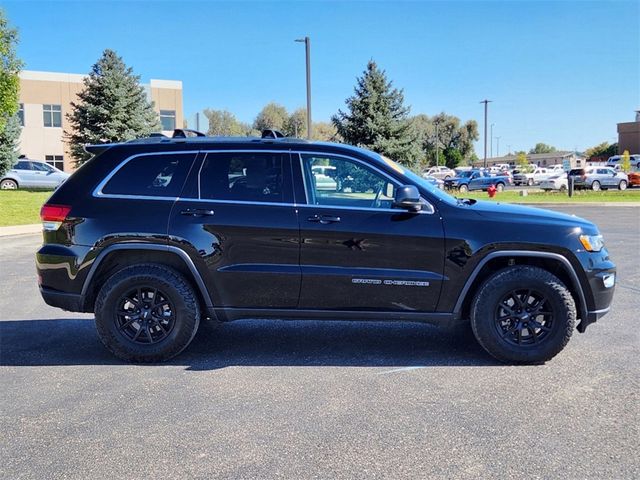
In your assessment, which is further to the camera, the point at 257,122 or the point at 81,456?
the point at 257,122

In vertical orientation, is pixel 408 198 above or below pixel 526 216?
above

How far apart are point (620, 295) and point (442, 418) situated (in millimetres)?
4838

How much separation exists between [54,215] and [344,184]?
252 centimetres

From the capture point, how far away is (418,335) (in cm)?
590

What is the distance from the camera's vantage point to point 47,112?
170ft

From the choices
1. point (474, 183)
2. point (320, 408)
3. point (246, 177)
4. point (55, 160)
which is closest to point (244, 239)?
point (246, 177)

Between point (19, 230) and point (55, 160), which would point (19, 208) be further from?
point (55, 160)

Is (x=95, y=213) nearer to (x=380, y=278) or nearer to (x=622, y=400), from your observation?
(x=380, y=278)

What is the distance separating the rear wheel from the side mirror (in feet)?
103

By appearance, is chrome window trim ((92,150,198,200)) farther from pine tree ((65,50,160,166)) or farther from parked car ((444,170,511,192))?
parked car ((444,170,511,192))

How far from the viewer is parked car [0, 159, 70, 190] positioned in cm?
3128

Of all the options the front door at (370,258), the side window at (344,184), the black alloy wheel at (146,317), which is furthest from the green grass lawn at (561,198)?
the black alloy wheel at (146,317)

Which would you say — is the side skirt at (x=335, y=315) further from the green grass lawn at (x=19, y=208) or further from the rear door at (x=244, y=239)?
the green grass lawn at (x=19, y=208)

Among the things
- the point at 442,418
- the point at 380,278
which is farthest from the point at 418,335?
the point at 442,418
